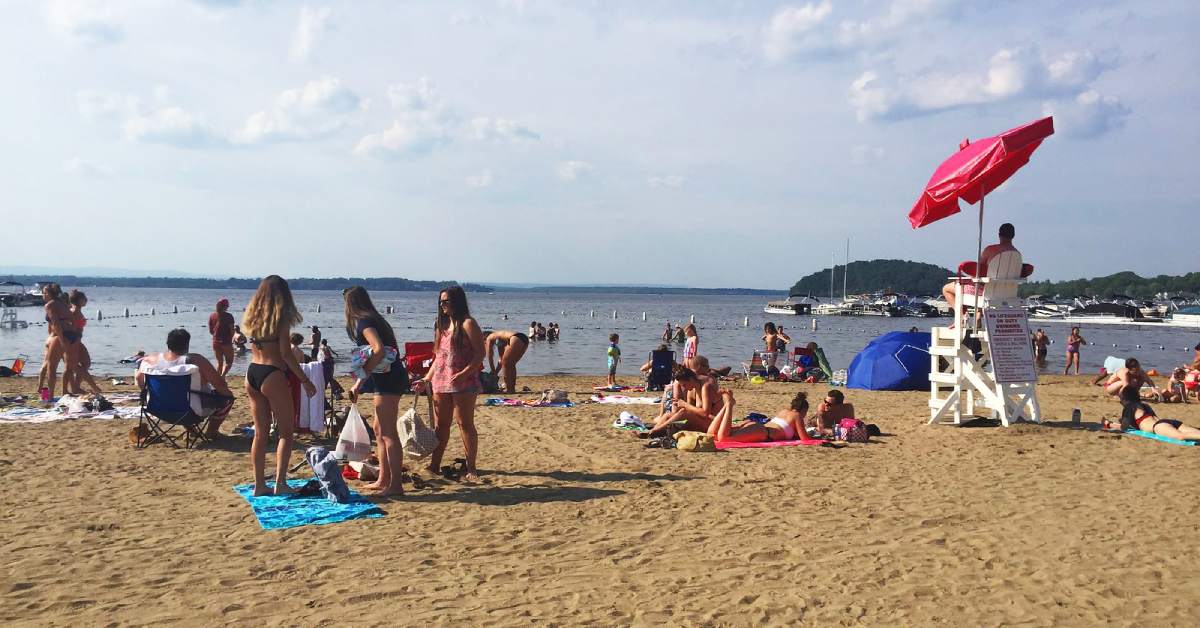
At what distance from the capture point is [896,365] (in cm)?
1420

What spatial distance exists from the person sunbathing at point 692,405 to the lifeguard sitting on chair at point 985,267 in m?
2.83

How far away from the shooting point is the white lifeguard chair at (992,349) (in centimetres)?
898

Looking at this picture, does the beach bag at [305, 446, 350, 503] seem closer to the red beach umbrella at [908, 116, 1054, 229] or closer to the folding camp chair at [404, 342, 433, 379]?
the folding camp chair at [404, 342, 433, 379]

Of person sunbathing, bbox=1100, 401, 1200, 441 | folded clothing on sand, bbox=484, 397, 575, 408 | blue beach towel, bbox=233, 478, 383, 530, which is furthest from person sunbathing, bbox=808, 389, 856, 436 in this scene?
blue beach towel, bbox=233, 478, 383, 530

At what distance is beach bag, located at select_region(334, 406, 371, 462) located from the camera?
6.70m

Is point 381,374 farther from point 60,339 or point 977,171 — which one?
point 60,339

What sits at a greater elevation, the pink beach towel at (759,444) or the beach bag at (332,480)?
the beach bag at (332,480)

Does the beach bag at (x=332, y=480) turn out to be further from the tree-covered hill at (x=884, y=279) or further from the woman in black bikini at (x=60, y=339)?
the tree-covered hill at (x=884, y=279)

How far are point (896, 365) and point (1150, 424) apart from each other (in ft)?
17.4

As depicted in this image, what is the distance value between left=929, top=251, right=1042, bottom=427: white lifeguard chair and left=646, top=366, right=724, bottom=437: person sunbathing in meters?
2.54

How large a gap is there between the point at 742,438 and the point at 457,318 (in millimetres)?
3613

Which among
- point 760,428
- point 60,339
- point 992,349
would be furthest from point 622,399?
point 60,339

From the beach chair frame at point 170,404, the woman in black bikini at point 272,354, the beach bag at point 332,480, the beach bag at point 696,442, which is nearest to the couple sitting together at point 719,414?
the beach bag at point 696,442

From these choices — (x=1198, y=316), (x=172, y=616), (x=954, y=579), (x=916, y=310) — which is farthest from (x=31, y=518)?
(x=916, y=310)
